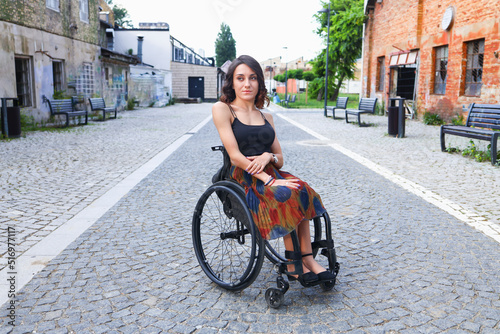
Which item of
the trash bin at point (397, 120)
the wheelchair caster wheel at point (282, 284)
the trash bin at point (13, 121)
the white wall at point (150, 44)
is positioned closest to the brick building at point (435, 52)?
the trash bin at point (397, 120)

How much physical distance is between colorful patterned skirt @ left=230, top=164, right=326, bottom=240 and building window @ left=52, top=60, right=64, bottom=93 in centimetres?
1687

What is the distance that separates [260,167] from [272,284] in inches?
34.2

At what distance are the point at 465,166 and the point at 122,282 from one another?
673 centimetres

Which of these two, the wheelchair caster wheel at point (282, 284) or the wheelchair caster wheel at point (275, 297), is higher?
the wheelchair caster wheel at point (282, 284)

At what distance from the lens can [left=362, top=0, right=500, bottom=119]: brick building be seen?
13641mm

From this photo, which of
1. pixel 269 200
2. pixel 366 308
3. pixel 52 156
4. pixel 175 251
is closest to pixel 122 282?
pixel 175 251

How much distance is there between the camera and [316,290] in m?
3.18

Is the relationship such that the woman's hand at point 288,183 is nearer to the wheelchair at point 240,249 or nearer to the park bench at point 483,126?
the wheelchair at point 240,249

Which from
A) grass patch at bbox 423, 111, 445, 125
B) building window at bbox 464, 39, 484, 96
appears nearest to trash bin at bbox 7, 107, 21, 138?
grass patch at bbox 423, 111, 445, 125

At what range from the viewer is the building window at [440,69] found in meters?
16.5

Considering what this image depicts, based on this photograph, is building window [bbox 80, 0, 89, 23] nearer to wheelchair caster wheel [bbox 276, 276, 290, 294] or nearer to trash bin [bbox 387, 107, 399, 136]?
trash bin [bbox 387, 107, 399, 136]

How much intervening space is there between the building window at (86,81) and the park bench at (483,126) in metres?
14.8

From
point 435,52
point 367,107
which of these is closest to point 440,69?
point 435,52

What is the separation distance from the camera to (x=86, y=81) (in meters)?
20.1
